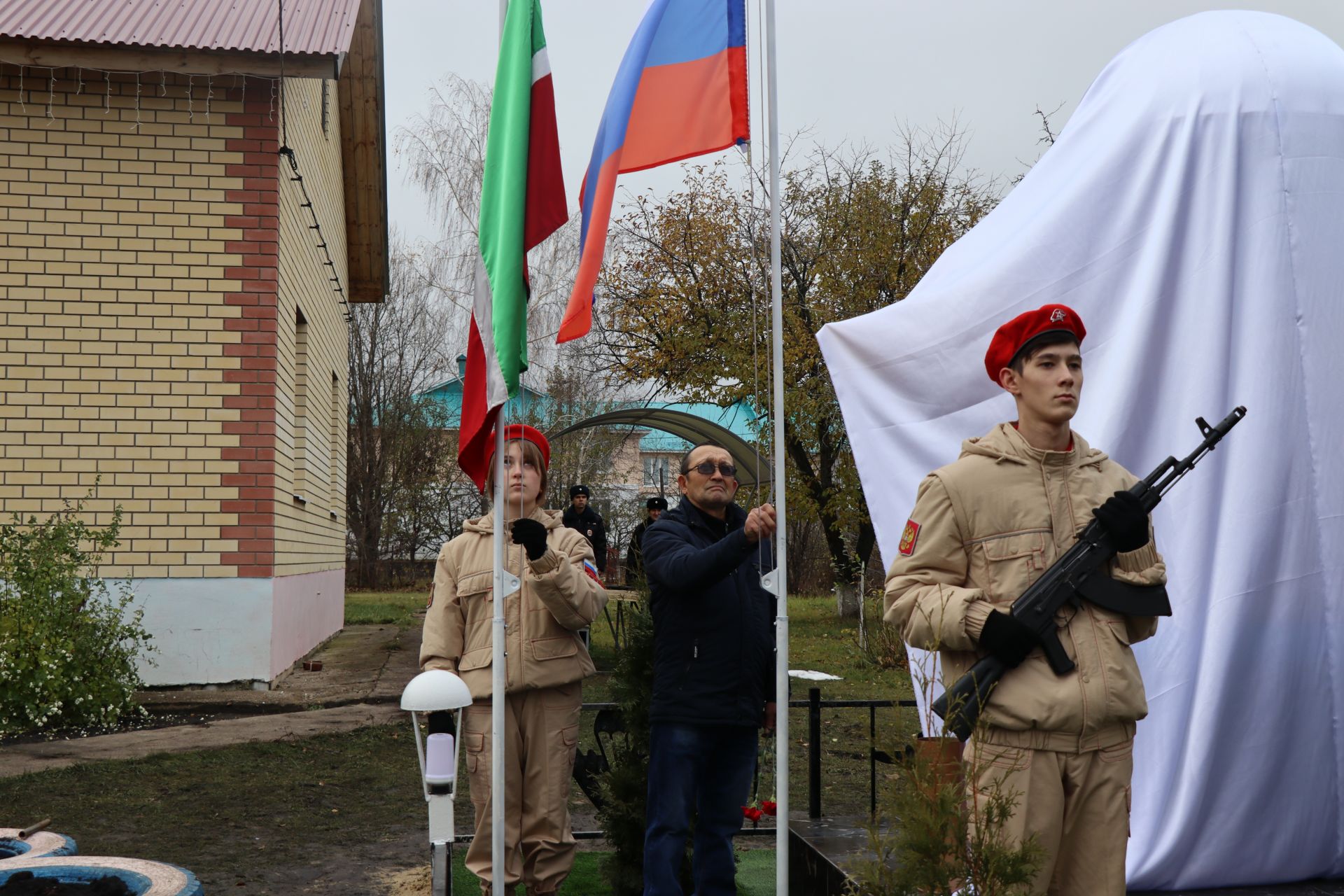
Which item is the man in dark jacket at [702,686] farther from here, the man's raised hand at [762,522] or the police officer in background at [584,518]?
the police officer in background at [584,518]

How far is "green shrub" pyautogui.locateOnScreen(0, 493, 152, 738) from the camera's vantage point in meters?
9.26

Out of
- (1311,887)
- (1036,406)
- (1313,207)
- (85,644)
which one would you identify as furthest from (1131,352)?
(85,644)

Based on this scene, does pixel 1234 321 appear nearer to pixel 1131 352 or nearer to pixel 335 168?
pixel 1131 352

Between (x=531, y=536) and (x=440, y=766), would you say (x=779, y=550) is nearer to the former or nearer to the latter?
(x=531, y=536)

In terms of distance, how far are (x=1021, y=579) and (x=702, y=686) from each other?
160cm

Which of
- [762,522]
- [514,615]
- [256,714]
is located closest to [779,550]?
[762,522]

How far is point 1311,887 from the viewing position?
459cm

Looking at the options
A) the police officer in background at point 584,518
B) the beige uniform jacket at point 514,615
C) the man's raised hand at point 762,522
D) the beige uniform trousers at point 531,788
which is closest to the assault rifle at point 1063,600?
the man's raised hand at point 762,522

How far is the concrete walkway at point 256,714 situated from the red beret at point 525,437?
5110 mm

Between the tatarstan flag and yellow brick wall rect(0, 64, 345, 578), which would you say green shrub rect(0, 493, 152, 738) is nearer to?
yellow brick wall rect(0, 64, 345, 578)

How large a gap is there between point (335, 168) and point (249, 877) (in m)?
13.5

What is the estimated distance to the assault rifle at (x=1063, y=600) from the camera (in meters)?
3.42

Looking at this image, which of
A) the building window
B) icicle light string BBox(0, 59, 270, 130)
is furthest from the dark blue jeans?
the building window

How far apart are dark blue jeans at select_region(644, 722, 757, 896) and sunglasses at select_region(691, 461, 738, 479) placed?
37.1 inches
